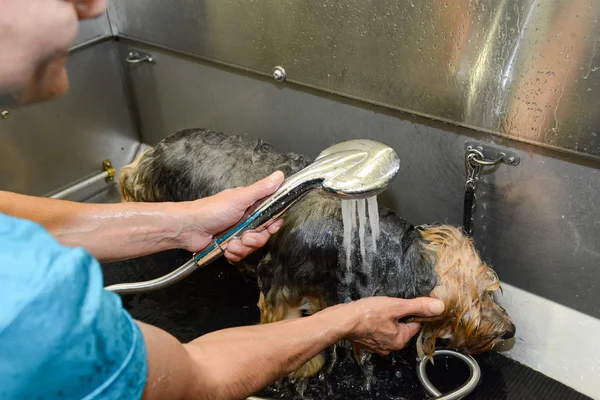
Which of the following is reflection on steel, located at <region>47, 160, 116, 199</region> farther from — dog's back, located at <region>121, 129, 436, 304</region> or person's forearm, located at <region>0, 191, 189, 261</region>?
person's forearm, located at <region>0, 191, 189, 261</region>

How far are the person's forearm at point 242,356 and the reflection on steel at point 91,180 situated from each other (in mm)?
2260

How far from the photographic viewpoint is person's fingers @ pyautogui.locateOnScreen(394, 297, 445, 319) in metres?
2.12

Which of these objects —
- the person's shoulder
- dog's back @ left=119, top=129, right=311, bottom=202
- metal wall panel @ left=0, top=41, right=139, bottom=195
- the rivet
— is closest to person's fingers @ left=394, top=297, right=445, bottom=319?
dog's back @ left=119, top=129, right=311, bottom=202

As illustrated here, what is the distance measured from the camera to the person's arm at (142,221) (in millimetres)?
2025

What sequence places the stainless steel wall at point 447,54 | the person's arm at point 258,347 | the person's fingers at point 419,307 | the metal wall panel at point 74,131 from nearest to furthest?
the person's arm at point 258,347, the stainless steel wall at point 447,54, the person's fingers at point 419,307, the metal wall panel at point 74,131

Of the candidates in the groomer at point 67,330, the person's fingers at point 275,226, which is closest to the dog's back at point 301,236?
the person's fingers at point 275,226

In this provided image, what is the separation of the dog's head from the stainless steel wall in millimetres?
445

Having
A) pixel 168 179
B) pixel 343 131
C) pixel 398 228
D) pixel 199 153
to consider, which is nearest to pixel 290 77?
pixel 343 131

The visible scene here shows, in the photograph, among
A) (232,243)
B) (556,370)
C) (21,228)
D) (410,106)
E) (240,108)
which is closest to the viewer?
(21,228)

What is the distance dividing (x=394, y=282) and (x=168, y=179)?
1151mm

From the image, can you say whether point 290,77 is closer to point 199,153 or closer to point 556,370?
point 199,153

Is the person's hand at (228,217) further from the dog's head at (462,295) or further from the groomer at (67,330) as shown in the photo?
the dog's head at (462,295)

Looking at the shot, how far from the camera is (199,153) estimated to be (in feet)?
9.00

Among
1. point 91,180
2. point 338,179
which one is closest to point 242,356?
point 338,179
